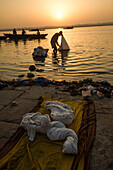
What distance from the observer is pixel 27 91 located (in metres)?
5.27

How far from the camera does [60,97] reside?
4723 millimetres

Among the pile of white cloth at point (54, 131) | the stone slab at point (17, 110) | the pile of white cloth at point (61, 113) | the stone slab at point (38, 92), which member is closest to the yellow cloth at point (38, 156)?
the pile of white cloth at point (54, 131)

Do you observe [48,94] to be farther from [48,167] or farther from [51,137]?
[48,167]

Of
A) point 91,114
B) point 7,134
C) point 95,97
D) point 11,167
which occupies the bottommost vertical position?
point 11,167

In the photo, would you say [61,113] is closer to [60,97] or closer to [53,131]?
[53,131]

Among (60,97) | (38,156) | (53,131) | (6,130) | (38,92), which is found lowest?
(38,156)

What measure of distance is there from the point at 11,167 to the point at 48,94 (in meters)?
2.97

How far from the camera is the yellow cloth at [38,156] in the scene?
2211 mm

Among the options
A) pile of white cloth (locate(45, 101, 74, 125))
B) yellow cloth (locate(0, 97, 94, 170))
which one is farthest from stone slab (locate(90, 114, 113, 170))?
pile of white cloth (locate(45, 101, 74, 125))

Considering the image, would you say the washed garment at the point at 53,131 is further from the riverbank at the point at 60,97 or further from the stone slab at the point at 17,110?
the stone slab at the point at 17,110

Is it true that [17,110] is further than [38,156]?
Yes

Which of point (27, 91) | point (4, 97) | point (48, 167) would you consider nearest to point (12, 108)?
point (4, 97)

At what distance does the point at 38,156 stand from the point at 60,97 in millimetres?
2509

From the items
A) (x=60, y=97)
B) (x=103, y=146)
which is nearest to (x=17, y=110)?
(x=60, y=97)
